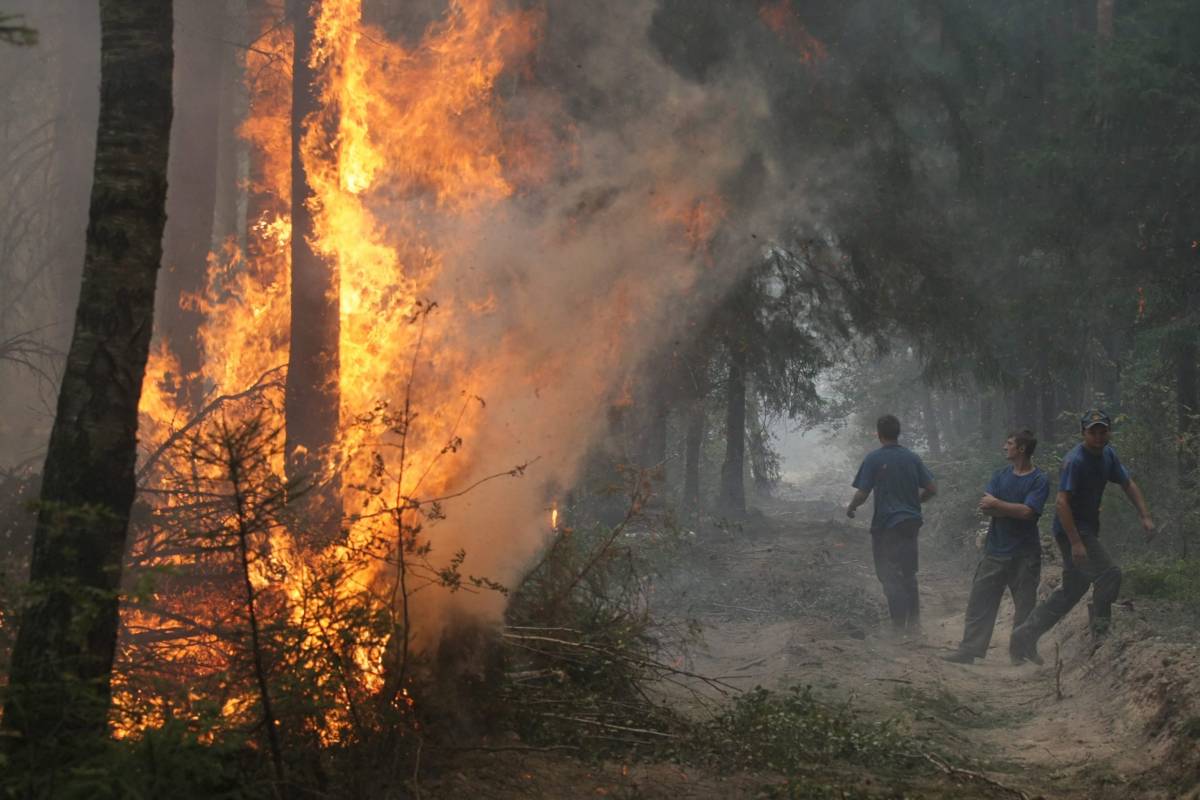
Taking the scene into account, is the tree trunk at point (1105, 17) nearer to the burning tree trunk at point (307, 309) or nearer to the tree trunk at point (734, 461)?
the tree trunk at point (734, 461)

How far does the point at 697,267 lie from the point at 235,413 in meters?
5.15

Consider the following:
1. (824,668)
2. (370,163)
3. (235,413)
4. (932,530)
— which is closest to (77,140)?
(235,413)

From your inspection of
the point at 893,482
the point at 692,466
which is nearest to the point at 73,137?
the point at 893,482

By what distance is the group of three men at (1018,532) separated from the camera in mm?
9562

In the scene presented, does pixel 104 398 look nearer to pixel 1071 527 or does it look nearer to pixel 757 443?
pixel 1071 527

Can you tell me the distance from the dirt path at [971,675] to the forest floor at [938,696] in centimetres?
2

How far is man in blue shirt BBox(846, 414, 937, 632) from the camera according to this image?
39.1 ft

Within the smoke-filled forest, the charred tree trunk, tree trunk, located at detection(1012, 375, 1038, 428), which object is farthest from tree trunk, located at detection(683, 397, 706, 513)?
tree trunk, located at detection(1012, 375, 1038, 428)

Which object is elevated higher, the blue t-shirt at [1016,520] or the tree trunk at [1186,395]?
the tree trunk at [1186,395]

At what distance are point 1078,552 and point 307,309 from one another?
22.5 ft

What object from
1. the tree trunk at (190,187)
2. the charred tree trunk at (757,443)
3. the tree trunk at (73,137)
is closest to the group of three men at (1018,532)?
the tree trunk at (190,187)

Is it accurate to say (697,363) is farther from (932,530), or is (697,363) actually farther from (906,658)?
(932,530)

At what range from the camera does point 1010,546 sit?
1052 cm

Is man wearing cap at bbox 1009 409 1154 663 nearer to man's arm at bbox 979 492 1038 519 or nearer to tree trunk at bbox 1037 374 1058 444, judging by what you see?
man's arm at bbox 979 492 1038 519
